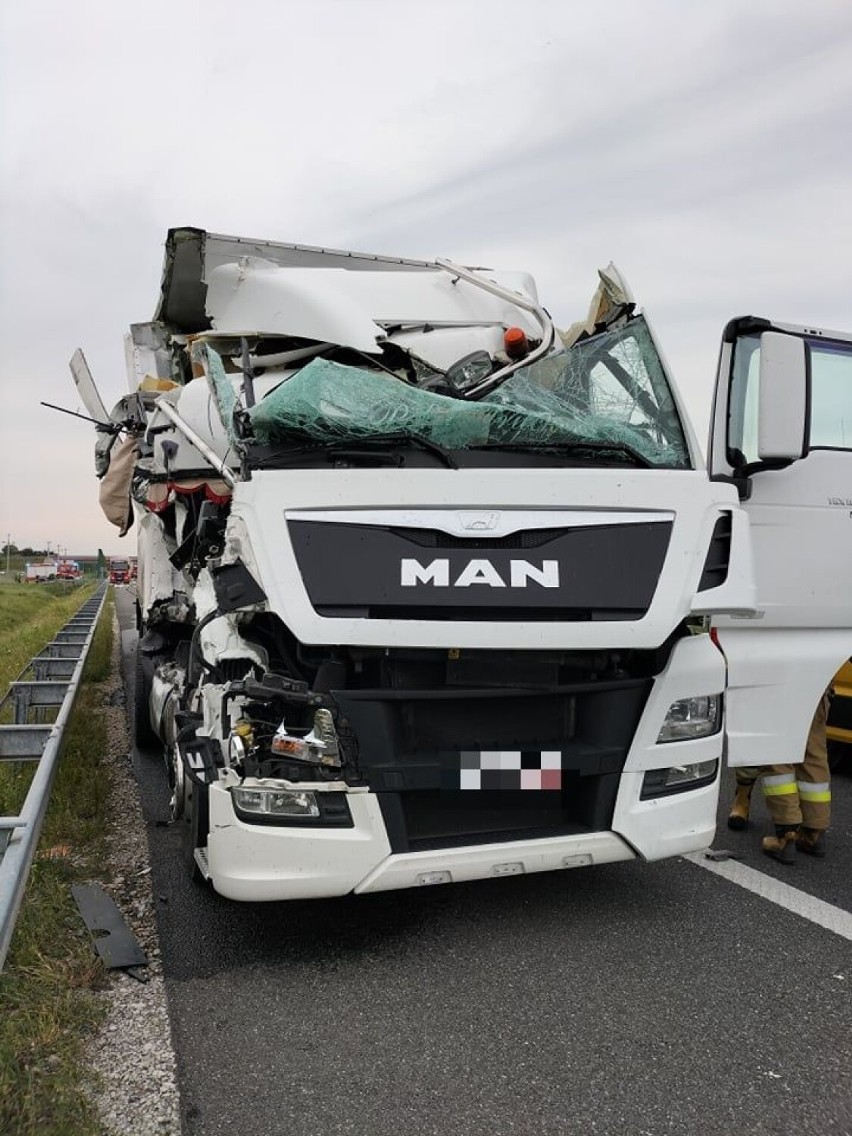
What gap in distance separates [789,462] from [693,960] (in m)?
2.05

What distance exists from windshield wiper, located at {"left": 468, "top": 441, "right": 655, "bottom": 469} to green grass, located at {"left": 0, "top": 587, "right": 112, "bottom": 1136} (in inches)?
91.7

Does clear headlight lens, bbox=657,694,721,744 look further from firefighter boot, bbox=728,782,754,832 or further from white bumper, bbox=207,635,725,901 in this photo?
firefighter boot, bbox=728,782,754,832

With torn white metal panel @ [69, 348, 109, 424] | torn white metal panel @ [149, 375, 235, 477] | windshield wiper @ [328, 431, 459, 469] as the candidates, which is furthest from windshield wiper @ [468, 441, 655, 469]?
torn white metal panel @ [69, 348, 109, 424]

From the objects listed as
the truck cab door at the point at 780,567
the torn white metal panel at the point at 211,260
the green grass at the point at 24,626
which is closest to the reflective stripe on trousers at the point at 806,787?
the truck cab door at the point at 780,567

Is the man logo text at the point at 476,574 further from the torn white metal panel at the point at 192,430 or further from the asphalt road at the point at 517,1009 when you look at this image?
the torn white metal panel at the point at 192,430

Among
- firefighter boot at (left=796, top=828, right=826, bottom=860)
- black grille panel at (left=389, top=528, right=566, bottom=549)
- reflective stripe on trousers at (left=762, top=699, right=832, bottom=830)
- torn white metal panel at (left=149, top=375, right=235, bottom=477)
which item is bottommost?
firefighter boot at (left=796, top=828, right=826, bottom=860)

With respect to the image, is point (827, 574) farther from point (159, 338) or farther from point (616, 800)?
point (159, 338)

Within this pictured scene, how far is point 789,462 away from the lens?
4125 mm

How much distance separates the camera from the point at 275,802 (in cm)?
328

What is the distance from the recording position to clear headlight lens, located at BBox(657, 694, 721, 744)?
366 cm

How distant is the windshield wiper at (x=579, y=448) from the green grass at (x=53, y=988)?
7.64ft

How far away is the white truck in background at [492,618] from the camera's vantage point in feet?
10.7

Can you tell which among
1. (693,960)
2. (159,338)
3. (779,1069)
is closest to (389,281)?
(159,338)

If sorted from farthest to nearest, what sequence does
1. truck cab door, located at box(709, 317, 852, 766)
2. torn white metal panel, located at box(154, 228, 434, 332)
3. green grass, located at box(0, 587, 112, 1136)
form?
torn white metal panel, located at box(154, 228, 434, 332), truck cab door, located at box(709, 317, 852, 766), green grass, located at box(0, 587, 112, 1136)
